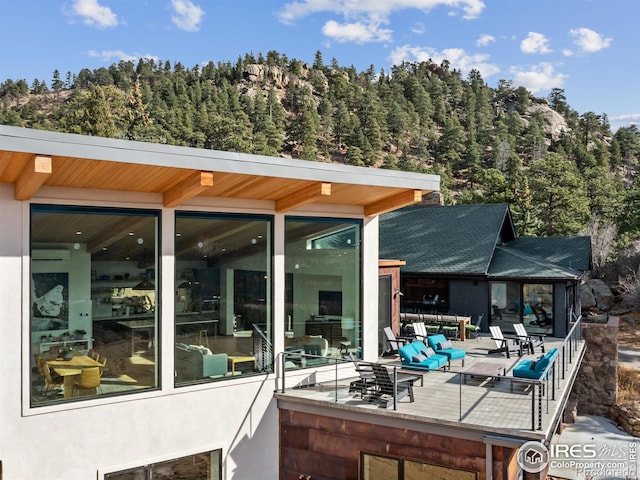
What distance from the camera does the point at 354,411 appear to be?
29.2 ft

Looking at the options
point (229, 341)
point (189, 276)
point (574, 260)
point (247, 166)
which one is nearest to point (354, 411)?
point (229, 341)

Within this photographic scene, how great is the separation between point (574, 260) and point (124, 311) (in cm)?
1728

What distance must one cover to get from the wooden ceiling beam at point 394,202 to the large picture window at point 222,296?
2392 millimetres

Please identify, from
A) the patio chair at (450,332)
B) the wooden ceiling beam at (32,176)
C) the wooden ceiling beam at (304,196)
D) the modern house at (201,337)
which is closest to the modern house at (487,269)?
the patio chair at (450,332)

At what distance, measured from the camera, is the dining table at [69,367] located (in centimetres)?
798

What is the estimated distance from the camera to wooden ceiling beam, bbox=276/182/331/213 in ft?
30.0

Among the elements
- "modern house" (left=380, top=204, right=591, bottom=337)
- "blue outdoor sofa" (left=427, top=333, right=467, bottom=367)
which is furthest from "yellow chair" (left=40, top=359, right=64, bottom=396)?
"modern house" (left=380, top=204, right=591, bottom=337)

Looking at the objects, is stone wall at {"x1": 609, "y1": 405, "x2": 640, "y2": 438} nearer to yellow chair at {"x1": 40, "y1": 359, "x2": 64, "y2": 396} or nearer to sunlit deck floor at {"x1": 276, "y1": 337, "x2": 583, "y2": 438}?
sunlit deck floor at {"x1": 276, "y1": 337, "x2": 583, "y2": 438}

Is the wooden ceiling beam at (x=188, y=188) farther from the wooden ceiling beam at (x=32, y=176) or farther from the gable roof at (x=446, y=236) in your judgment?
the gable roof at (x=446, y=236)

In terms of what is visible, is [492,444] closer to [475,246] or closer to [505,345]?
[505,345]

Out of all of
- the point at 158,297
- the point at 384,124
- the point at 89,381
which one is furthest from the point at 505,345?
the point at 384,124

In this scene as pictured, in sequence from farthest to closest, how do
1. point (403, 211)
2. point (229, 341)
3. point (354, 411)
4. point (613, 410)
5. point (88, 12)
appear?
1. point (88, 12)
2. point (403, 211)
3. point (613, 410)
4. point (229, 341)
5. point (354, 411)

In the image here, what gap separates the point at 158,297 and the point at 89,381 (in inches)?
63.5

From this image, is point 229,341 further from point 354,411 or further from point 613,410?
point 613,410
